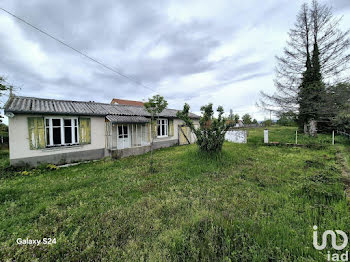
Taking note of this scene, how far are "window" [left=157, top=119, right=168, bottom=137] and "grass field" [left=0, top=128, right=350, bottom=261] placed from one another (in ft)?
25.1

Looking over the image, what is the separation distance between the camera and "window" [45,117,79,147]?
742 centimetres

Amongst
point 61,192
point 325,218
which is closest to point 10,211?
point 61,192

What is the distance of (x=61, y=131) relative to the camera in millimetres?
7742

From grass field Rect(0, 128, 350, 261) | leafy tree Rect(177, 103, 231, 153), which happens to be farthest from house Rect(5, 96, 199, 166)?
leafy tree Rect(177, 103, 231, 153)

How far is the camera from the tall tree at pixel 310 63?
12.7 meters

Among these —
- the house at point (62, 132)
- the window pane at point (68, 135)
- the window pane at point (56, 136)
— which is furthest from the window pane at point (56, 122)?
the window pane at point (68, 135)

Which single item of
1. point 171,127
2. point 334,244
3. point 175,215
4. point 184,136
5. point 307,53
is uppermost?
point 307,53

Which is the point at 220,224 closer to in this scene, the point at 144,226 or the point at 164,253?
the point at 164,253

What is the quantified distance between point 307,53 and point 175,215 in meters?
21.4

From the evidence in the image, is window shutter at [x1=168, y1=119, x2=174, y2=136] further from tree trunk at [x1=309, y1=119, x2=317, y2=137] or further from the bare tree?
tree trunk at [x1=309, y1=119, x2=317, y2=137]

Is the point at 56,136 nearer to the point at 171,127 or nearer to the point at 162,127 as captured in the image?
the point at 162,127

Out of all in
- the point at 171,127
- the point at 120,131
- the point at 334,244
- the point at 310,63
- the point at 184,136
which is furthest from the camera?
the point at 184,136

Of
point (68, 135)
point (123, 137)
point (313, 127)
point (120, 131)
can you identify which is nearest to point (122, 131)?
point (120, 131)

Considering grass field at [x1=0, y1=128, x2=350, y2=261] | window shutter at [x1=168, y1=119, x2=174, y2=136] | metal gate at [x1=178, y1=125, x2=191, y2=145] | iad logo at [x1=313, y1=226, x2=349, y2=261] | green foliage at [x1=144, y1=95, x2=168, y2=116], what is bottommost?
grass field at [x1=0, y1=128, x2=350, y2=261]
